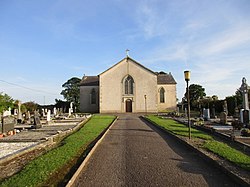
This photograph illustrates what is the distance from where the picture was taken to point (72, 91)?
82.5 metres

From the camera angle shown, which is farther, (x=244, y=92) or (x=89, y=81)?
(x=89, y=81)

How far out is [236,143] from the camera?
34.2ft

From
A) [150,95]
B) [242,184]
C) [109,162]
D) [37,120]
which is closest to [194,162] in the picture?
[242,184]

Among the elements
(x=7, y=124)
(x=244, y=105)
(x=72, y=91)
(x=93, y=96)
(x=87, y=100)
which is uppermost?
(x=72, y=91)

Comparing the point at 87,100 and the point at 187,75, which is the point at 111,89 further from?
the point at 187,75

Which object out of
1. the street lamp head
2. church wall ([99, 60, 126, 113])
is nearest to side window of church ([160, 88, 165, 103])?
church wall ([99, 60, 126, 113])

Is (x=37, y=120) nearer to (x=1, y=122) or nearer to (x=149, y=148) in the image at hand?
(x=1, y=122)

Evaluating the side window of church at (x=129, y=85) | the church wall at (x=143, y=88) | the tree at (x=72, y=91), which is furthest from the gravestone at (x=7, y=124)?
the tree at (x=72, y=91)

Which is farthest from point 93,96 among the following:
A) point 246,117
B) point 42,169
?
point 42,169

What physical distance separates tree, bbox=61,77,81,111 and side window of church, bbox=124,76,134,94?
3325 cm

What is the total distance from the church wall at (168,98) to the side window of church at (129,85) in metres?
6.91

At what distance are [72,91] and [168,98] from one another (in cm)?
4302

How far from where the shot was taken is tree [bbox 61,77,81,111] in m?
78.9

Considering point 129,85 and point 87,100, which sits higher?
point 129,85
